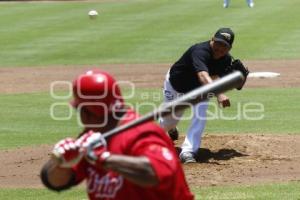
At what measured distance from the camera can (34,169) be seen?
973 cm

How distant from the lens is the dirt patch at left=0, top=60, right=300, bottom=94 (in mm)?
16641

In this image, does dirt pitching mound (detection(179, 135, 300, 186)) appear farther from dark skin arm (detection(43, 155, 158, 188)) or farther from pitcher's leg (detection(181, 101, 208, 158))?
dark skin arm (detection(43, 155, 158, 188))

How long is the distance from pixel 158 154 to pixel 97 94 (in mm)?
505

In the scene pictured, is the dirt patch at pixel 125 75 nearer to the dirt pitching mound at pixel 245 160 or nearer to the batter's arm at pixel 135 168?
the dirt pitching mound at pixel 245 160

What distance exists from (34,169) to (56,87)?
279 inches

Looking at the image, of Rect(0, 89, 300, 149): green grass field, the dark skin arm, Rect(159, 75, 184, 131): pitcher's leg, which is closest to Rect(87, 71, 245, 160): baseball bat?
the dark skin arm

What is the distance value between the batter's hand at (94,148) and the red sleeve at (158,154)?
16 centimetres

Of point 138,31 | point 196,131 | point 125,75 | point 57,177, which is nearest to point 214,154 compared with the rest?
point 196,131

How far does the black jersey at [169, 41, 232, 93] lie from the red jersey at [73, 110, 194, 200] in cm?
509

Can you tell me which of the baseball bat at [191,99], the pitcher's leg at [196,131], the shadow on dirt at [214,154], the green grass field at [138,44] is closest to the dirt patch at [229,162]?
the shadow on dirt at [214,154]

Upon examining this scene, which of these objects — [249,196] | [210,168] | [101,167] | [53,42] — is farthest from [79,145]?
[53,42]

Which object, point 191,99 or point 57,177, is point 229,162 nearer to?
point 57,177

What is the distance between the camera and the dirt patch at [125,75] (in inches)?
655

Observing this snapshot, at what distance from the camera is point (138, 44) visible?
22.8m
